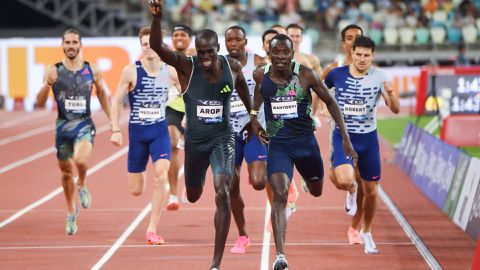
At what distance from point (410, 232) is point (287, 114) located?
3.35 metres

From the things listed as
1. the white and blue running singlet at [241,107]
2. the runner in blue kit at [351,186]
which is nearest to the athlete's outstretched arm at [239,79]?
the white and blue running singlet at [241,107]

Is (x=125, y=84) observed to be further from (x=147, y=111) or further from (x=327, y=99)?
(x=327, y=99)

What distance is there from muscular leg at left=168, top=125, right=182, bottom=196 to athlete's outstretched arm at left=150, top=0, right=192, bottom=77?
174 inches

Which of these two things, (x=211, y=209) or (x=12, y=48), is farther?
(x=12, y=48)

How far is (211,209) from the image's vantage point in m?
15.0

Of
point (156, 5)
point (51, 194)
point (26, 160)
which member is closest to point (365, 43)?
point (156, 5)

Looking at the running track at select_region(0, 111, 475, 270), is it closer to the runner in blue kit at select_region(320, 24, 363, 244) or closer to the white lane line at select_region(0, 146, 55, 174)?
the runner in blue kit at select_region(320, 24, 363, 244)

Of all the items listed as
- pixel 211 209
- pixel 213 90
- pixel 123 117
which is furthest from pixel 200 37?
pixel 123 117

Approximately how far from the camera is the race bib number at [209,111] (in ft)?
32.4

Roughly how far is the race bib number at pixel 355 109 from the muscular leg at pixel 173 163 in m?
3.41

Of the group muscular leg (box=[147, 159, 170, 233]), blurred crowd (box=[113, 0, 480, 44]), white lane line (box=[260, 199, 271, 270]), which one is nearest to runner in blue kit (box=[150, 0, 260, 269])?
white lane line (box=[260, 199, 271, 270])

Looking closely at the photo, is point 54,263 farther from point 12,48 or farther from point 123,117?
point 12,48

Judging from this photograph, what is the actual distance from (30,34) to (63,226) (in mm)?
27634

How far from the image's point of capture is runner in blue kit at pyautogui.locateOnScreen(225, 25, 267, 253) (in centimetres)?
1145
